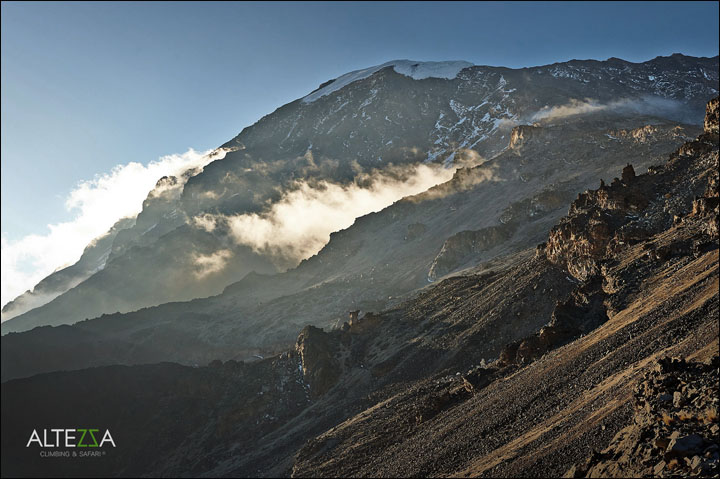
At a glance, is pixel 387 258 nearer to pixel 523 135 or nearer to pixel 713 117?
pixel 523 135

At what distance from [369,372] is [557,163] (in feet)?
356

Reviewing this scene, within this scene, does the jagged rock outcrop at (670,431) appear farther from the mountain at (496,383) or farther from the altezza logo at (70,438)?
the altezza logo at (70,438)

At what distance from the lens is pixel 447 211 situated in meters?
168

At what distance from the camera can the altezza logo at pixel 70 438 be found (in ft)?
240

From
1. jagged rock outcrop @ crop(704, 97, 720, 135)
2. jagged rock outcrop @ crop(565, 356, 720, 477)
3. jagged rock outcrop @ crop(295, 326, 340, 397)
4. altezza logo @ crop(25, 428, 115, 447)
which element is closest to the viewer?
jagged rock outcrop @ crop(565, 356, 720, 477)

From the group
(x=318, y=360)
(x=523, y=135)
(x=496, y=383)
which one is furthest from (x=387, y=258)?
(x=496, y=383)

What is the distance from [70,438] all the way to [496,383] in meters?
62.6

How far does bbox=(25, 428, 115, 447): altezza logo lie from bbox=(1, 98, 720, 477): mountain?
1.35 m

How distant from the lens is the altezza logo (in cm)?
7306

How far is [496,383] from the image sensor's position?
149 ft

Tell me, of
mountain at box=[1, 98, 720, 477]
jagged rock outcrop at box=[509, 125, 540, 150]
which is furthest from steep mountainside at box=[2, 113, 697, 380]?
mountain at box=[1, 98, 720, 477]

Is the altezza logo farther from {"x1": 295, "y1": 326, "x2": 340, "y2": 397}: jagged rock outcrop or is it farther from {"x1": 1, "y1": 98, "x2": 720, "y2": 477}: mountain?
{"x1": 295, "y1": 326, "x2": 340, "y2": 397}: jagged rock outcrop

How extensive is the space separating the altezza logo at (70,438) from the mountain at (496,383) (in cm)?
135

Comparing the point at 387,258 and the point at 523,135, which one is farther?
the point at 523,135
